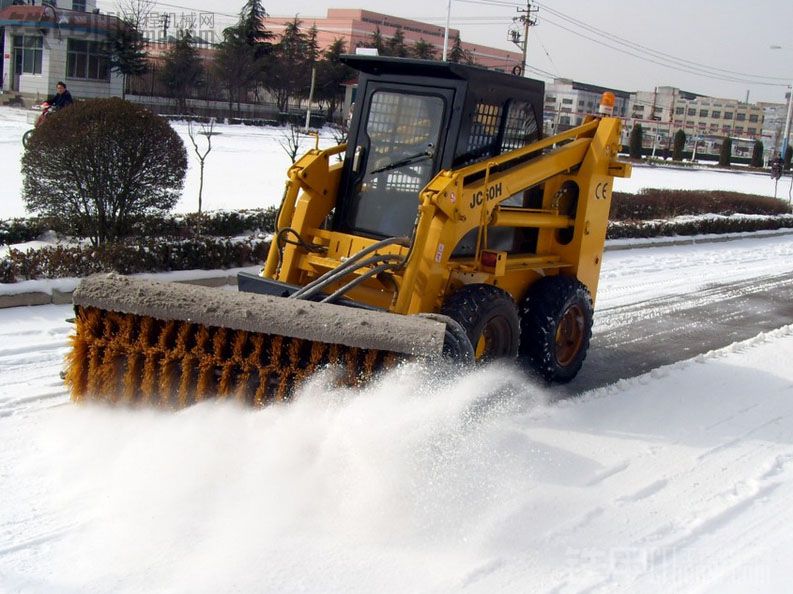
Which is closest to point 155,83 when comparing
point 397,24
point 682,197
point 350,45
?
point 350,45

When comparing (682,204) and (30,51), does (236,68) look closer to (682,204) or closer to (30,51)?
(30,51)

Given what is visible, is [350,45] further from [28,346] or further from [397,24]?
[28,346]

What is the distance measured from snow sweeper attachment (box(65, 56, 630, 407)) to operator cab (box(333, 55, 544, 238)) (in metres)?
0.01

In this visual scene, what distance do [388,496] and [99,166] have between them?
20.5ft

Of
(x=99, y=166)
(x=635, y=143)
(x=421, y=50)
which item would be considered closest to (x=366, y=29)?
(x=421, y=50)

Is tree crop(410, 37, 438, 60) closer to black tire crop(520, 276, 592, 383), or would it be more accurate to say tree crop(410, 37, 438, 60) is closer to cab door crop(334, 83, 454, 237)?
black tire crop(520, 276, 592, 383)

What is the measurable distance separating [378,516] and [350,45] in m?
68.0

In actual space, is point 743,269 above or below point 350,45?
below

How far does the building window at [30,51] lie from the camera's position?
44812 millimetres

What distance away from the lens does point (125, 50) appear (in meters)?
43.5

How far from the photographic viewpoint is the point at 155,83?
50.4 meters

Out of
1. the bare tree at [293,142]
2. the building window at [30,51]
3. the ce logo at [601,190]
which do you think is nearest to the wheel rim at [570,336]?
the ce logo at [601,190]

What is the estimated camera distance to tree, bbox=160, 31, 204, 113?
46281mm

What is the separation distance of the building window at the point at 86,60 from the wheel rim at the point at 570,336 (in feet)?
139
